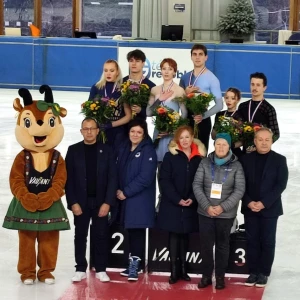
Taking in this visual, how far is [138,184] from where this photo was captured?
6273 millimetres

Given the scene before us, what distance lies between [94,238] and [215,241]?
0.94 metres

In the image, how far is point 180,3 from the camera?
78.5 ft

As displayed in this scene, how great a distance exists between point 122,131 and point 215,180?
1217mm

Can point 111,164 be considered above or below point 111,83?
below

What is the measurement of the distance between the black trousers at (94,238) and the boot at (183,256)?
584 mm

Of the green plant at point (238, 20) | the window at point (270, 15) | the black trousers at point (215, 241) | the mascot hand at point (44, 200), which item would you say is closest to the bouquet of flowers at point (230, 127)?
the black trousers at point (215, 241)

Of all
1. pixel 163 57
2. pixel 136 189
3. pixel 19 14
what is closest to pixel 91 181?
pixel 136 189

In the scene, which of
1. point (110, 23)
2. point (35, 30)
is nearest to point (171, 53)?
point (35, 30)

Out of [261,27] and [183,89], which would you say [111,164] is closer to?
[183,89]

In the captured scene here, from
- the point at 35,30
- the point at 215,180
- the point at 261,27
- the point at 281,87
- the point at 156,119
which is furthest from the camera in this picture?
the point at 261,27

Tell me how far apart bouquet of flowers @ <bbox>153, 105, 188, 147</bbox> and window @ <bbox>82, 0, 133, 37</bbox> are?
1978cm

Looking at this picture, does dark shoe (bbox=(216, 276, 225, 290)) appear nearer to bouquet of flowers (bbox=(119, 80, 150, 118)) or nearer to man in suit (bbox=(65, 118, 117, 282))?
man in suit (bbox=(65, 118, 117, 282))

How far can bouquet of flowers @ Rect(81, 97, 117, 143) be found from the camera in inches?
263

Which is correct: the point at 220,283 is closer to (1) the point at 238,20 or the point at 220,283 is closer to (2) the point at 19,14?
(1) the point at 238,20
